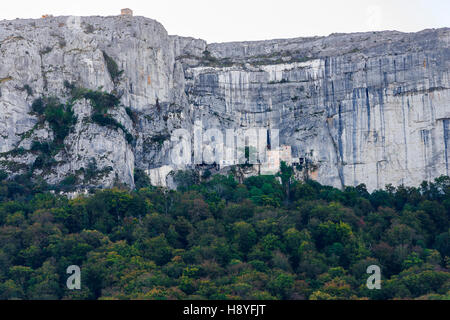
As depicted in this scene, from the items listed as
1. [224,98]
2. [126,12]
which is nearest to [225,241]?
[224,98]

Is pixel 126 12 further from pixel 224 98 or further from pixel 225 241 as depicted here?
pixel 225 241

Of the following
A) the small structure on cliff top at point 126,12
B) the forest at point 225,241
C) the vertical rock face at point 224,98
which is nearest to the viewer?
the forest at point 225,241

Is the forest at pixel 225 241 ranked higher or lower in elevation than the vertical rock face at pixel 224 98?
lower

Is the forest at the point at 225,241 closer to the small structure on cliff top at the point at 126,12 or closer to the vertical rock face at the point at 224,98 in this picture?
the vertical rock face at the point at 224,98

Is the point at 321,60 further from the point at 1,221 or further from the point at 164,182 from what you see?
the point at 1,221

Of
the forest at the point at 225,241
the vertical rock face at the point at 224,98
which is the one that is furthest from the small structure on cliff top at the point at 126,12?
the forest at the point at 225,241

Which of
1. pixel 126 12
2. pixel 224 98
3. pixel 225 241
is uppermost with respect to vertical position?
pixel 126 12
